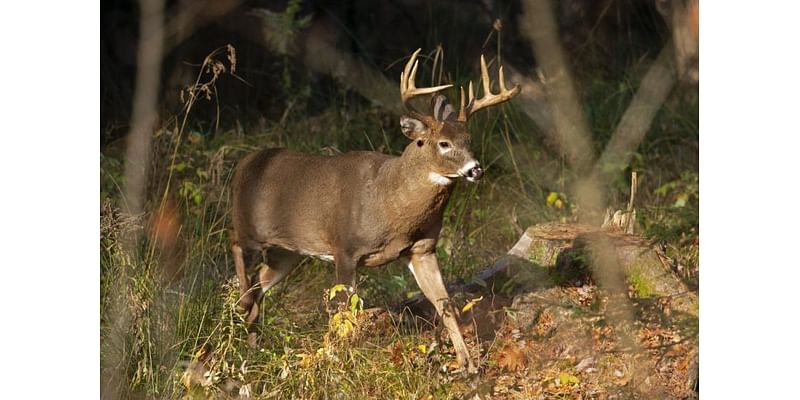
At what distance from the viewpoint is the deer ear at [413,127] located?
5.47 metres

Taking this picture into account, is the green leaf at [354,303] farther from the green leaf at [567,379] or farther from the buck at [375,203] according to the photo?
the green leaf at [567,379]

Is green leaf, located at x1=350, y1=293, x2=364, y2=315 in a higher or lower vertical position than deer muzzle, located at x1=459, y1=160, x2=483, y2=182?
lower

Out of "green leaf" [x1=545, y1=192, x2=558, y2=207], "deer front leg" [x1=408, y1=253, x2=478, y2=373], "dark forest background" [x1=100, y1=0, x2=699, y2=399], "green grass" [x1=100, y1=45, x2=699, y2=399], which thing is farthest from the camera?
"green leaf" [x1=545, y1=192, x2=558, y2=207]

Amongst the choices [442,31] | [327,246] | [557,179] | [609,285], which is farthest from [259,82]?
[609,285]

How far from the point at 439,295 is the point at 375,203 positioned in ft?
1.75

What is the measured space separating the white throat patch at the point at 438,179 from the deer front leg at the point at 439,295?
0.39m

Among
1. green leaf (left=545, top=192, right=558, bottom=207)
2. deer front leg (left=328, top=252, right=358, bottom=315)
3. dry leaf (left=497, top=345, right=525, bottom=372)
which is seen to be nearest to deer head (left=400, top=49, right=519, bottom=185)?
deer front leg (left=328, top=252, right=358, bottom=315)

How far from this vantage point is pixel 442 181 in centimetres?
542

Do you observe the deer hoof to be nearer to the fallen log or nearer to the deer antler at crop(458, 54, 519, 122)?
the fallen log

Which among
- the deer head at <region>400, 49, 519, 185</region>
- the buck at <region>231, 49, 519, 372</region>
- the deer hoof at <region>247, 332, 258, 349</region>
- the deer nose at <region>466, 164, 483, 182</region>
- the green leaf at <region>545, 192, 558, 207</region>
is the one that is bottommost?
the deer hoof at <region>247, 332, 258, 349</region>

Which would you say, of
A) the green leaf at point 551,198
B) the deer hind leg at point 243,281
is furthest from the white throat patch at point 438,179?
the green leaf at point 551,198

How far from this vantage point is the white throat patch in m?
5.41

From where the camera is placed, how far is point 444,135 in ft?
17.6

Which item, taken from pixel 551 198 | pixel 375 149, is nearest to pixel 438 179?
pixel 551 198
